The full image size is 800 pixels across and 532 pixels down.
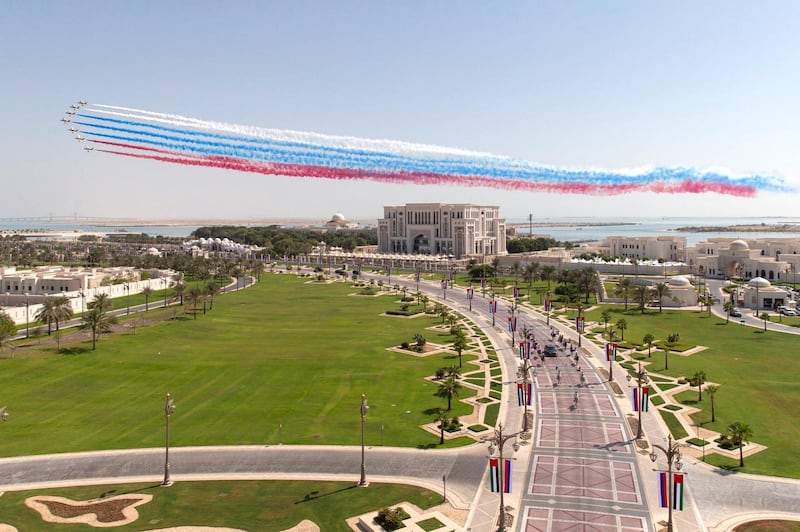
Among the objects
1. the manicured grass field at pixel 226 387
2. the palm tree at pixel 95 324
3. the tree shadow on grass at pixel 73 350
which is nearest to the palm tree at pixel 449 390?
the manicured grass field at pixel 226 387

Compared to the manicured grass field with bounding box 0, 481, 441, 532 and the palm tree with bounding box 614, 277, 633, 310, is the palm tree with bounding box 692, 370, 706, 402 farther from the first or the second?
the palm tree with bounding box 614, 277, 633, 310

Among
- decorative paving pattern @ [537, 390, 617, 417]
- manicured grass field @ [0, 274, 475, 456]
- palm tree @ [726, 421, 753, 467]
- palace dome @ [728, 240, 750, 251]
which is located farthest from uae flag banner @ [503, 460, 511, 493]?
palace dome @ [728, 240, 750, 251]

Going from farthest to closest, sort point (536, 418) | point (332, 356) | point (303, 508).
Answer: point (332, 356) → point (536, 418) → point (303, 508)

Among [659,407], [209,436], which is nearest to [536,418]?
[659,407]

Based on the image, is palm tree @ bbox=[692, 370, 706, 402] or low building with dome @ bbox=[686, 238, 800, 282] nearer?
palm tree @ bbox=[692, 370, 706, 402]

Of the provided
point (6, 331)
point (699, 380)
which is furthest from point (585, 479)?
point (6, 331)

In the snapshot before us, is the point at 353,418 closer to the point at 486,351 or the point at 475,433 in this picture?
the point at 475,433
